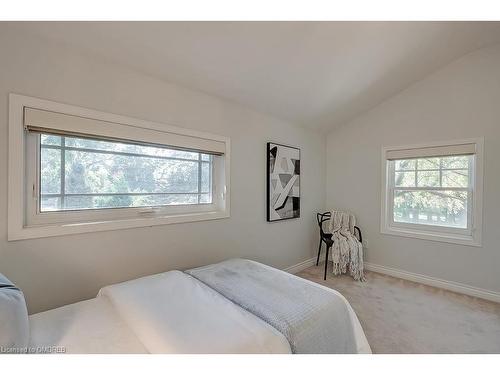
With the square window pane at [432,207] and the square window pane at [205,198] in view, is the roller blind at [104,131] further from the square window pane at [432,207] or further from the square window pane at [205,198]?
the square window pane at [432,207]

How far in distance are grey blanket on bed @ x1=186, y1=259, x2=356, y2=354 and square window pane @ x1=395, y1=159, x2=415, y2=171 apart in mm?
2460

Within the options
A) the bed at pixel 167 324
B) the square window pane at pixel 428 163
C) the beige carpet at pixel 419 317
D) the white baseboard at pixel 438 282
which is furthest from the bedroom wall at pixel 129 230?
the square window pane at pixel 428 163

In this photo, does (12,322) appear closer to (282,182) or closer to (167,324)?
(167,324)

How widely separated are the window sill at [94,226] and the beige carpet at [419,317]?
1.76 metres

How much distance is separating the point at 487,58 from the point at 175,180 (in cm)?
351

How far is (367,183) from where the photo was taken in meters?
3.39

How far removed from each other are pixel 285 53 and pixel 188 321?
207cm

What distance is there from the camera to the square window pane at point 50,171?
1.56 metres

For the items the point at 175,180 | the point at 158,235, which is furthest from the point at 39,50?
the point at 158,235

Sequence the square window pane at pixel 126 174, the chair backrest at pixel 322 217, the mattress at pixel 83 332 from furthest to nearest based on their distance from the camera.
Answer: the chair backrest at pixel 322 217 < the square window pane at pixel 126 174 < the mattress at pixel 83 332

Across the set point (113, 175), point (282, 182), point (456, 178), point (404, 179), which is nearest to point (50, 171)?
point (113, 175)

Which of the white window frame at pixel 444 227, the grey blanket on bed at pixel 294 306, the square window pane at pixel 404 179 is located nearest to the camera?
the grey blanket on bed at pixel 294 306

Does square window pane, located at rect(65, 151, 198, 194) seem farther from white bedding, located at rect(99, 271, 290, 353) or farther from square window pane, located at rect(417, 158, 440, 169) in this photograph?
square window pane, located at rect(417, 158, 440, 169)

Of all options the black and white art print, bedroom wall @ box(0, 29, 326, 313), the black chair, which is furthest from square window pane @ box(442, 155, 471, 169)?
bedroom wall @ box(0, 29, 326, 313)
